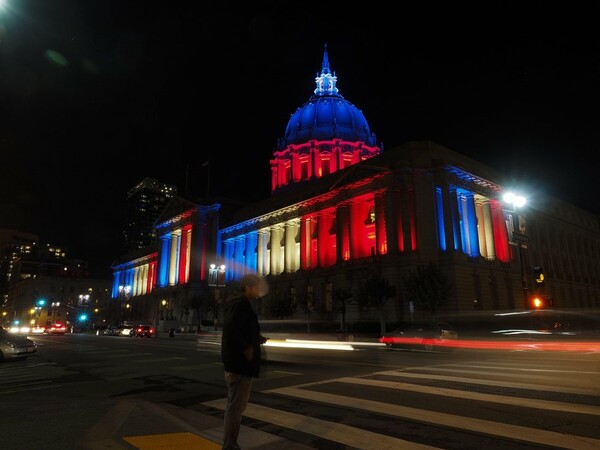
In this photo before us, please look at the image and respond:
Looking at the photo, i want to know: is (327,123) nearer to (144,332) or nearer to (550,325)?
(144,332)

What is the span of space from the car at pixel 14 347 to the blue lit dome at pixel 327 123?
70.7 meters

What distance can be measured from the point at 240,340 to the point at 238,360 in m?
0.22

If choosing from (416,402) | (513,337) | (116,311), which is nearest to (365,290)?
(513,337)

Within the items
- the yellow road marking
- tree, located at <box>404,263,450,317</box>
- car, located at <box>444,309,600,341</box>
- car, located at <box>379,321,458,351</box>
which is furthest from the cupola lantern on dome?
the yellow road marking

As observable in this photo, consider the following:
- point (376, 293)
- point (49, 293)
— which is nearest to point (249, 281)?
point (376, 293)

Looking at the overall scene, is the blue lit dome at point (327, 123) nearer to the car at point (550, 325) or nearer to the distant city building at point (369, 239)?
the distant city building at point (369, 239)

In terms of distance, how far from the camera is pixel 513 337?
20844mm

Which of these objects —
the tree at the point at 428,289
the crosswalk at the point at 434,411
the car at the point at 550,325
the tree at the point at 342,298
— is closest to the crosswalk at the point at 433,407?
the crosswalk at the point at 434,411

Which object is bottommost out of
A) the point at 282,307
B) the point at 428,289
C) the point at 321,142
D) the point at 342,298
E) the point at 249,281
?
the point at 249,281

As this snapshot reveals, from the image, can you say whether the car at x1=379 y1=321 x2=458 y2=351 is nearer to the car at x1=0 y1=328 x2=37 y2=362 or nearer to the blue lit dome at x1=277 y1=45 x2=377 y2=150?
the car at x1=0 y1=328 x2=37 y2=362

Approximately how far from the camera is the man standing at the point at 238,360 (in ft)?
16.4

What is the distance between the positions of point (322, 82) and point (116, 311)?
245 feet

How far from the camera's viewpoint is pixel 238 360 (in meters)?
4.99

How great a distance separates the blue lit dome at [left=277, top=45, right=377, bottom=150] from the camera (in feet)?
285
